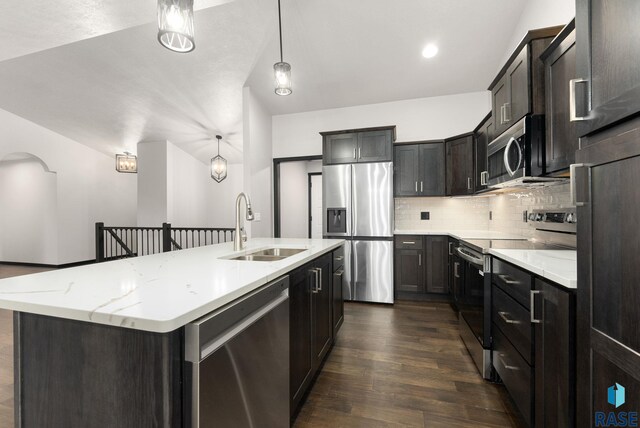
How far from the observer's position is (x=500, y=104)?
2.32m

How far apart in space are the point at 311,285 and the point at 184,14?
1.66m

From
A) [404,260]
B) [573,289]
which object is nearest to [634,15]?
[573,289]

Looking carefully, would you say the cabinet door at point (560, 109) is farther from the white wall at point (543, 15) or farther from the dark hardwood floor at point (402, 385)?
the dark hardwood floor at point (402, 385)

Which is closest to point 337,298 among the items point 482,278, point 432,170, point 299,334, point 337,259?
point 337,259

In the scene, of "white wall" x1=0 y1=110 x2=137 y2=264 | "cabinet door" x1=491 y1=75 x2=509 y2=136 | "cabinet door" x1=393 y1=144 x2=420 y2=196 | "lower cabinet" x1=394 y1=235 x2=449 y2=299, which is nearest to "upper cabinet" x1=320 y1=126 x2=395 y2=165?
"cabinet door" x1=393 y1=144 x2=420 y2=196

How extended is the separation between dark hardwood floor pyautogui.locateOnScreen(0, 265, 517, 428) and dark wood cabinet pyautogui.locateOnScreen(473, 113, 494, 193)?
1.61m

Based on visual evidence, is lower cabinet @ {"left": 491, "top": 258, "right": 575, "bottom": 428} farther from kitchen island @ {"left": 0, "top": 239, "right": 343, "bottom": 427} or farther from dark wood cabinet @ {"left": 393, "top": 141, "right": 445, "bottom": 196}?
dark wood cabinet @ {"left": 393, "top": 141, "right": 445, "bottom": 196}

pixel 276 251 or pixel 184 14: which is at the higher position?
pixel 184 14

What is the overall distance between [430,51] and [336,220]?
2375 millimetres

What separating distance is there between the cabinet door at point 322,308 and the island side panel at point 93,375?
117cm

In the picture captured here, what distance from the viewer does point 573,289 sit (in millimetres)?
1059

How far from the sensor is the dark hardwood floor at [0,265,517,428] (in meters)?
1.63

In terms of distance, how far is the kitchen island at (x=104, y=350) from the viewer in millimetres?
750

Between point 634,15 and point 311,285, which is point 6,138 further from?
point 634,15
